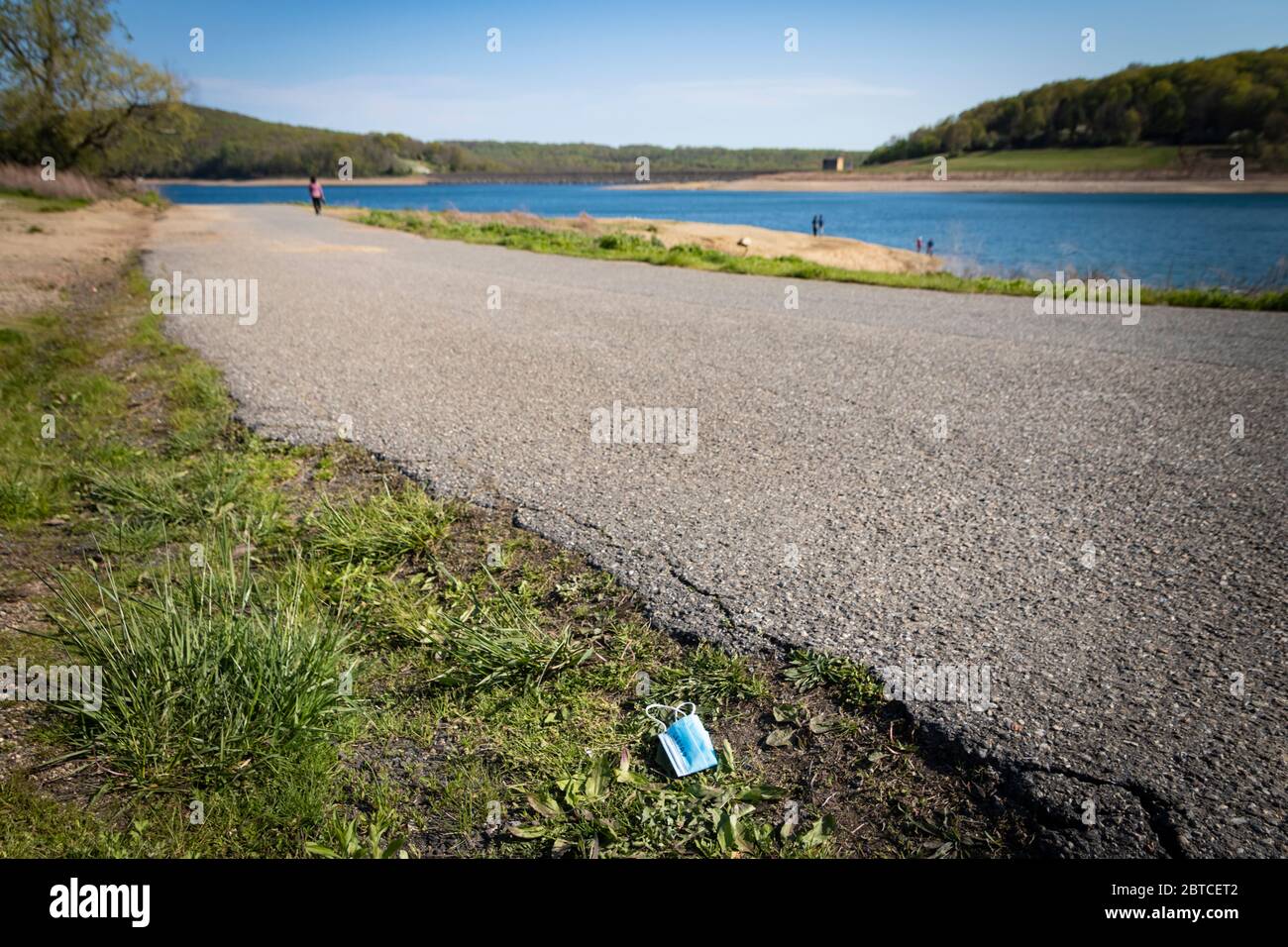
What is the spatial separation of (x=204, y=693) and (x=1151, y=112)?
4877 inches

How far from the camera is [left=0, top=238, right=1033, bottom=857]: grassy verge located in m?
2.38

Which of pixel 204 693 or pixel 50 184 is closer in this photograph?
pixel 204 693

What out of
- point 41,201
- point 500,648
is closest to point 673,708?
point 500,648

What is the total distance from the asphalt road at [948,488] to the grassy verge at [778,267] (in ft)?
4.64

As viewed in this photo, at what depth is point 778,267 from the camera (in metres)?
17.7

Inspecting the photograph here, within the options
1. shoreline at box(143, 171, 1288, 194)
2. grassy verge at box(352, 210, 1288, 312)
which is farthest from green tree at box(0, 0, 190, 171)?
grassy verge at box(352, 210, 1288, 312)

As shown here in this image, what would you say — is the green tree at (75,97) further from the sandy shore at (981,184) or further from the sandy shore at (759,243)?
the sandy shore at (981,184)

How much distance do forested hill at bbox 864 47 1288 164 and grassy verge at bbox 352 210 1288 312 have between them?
240 ft

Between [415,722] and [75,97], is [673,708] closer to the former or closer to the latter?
[415,722]

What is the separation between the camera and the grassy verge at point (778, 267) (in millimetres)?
12750

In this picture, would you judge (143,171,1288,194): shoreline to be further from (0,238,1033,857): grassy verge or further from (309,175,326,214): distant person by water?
(0,238,1033,857): grassy verge

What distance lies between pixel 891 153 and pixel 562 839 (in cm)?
17297

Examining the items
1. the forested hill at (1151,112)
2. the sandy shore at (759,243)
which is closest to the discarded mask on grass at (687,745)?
the sandy shore at (759,243)

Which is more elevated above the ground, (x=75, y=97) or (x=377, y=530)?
(x=75, y=97)
